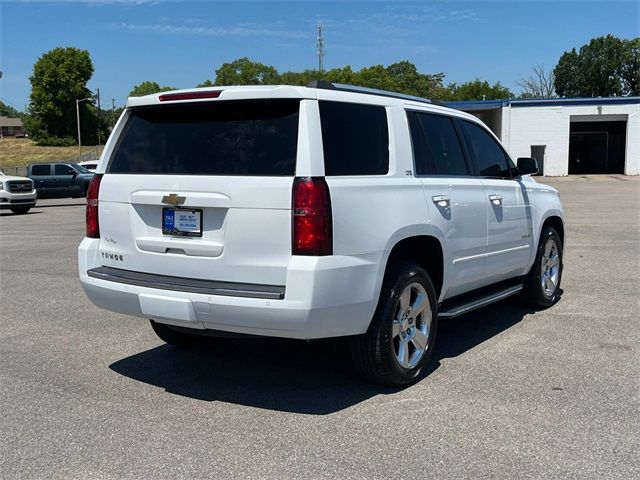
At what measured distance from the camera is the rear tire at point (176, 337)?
212 inches

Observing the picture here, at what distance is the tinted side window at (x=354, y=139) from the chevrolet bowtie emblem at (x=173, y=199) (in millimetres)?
955

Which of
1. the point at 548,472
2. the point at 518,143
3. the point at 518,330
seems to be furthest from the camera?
the point at 518,143

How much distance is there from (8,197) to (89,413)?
20091 mm

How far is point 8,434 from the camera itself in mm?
3877

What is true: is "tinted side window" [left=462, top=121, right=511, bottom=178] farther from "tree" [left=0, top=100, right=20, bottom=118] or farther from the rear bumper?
"tree" [left=0, top=100, right=20, bottom=118]

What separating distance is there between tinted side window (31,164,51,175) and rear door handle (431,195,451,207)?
89.5ft

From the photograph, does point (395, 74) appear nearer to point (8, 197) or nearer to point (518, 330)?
point (8, 197)

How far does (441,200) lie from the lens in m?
4.84

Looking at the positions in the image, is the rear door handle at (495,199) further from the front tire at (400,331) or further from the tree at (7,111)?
the tree at (7,111)

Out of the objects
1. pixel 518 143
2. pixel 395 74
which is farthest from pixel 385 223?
pixel 395 74

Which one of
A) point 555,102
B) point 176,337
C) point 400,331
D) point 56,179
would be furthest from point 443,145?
point 555,102

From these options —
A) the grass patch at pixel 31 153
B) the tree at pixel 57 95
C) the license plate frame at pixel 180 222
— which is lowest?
the license plate frame at pixel 180 222

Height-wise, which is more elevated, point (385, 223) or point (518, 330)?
point (385, 223)

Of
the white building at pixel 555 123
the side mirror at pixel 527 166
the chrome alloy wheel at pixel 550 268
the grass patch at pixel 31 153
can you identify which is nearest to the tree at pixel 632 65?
the white building at pixel 555 123
